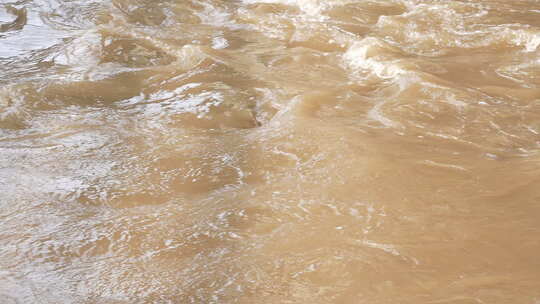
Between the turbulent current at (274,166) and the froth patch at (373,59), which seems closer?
the turbulent current at (274,166)

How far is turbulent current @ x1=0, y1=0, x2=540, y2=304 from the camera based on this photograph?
1.42m

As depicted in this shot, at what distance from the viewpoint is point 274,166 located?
2.05m

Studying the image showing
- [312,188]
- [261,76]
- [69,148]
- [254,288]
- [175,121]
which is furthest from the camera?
[261,76]

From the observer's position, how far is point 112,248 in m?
1.58

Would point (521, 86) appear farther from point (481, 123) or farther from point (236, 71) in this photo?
point (236, 71)

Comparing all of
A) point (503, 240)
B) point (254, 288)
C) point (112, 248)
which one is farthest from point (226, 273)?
point (503, 240)

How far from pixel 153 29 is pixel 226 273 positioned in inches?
125

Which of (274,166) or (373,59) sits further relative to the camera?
(373,59)

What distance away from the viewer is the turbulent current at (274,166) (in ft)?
4.66

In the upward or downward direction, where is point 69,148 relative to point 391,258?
downward

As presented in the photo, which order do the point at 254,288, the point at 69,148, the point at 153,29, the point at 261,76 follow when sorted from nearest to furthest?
the point at 254,288 → the point at 69,148 → the point at 261,76 → the point at 153,29

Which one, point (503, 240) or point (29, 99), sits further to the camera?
point (29, 99)

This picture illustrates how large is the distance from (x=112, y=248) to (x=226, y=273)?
362 millimetres

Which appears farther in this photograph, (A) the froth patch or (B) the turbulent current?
(A) the froth patch
